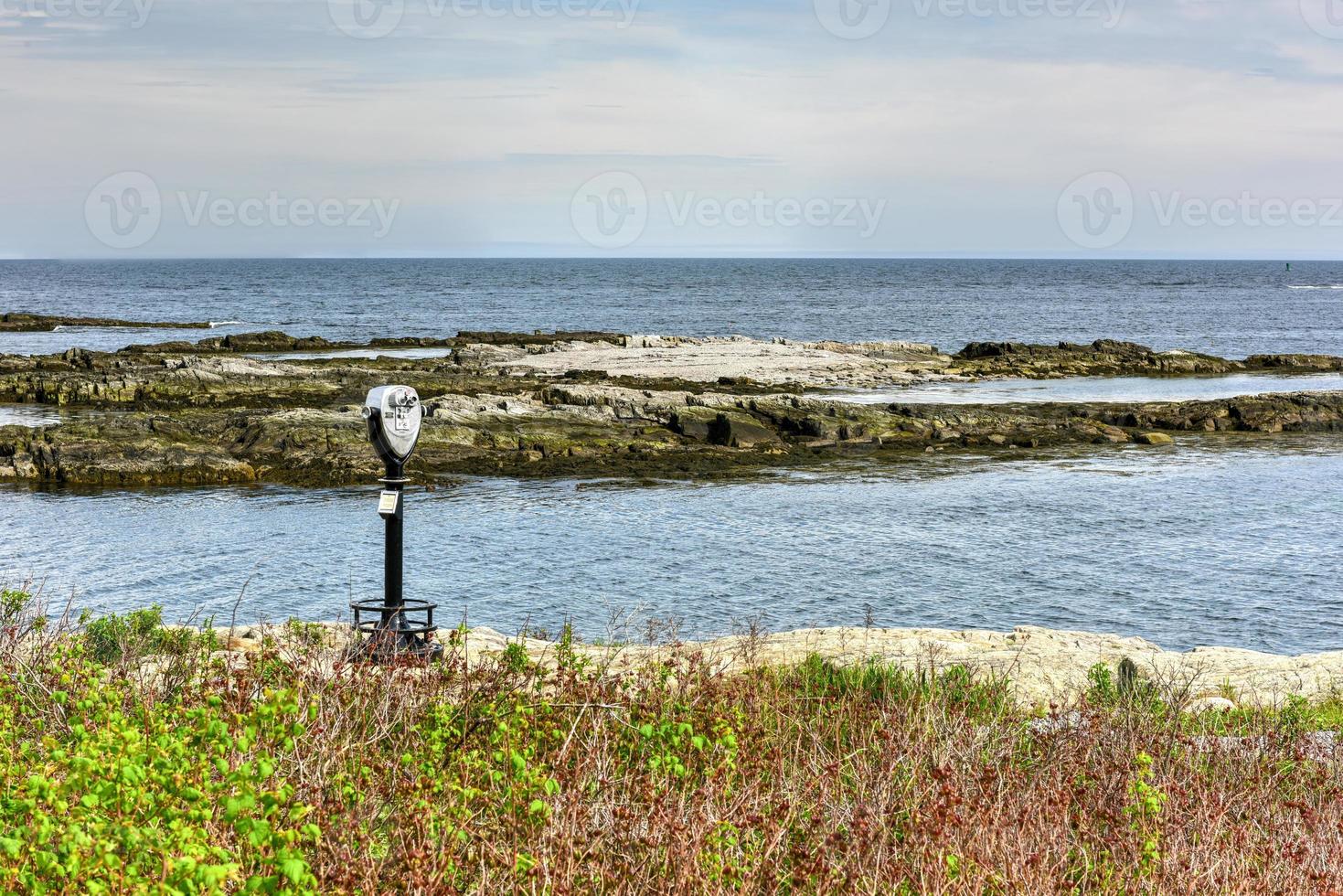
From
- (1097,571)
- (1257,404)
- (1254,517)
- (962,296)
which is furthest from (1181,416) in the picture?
(962,296)

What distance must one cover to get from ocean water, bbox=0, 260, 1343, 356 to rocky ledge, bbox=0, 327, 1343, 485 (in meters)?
16.0

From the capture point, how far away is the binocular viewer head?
8297 mm

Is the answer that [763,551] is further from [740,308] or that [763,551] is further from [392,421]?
[740,308]

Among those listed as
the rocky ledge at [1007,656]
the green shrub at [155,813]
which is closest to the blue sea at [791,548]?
the rocky ledge at [1007,656]

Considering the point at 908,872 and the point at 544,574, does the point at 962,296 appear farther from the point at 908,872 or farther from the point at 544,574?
the point at 908,872

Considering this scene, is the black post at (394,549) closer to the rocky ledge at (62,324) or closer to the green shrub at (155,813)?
the green shrub at (155,813)

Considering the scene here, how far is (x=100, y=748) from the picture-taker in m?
4.50

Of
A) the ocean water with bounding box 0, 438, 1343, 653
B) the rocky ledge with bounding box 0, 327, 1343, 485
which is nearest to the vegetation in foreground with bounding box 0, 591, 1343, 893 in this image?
the ocean water with bounding box 0, 438, 1343, 653

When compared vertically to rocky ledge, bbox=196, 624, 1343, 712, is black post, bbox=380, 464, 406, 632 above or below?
above

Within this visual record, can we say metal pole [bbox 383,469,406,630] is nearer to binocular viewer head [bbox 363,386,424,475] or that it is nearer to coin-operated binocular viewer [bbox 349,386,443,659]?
coin-operated binocular viewer [bbox 349,386,443,659]

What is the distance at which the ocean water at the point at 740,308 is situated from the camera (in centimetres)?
7084

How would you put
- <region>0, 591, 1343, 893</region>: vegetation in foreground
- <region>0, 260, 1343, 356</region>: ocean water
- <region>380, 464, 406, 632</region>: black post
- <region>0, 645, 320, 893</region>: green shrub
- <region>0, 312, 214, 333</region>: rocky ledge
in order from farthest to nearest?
<region>0, 260, 1343, 356</region>: ocean water
<region>0, 312, 214, 333</region>: rocky ledge
<region>380, 464, 406, 632</region>: black post
<region>0, 591, 1343, 893</region>: vegetation in foreground
<region>0, 645, 320, 893</region>: green shrub

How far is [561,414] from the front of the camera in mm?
31172

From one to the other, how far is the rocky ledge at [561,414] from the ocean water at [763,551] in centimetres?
201
